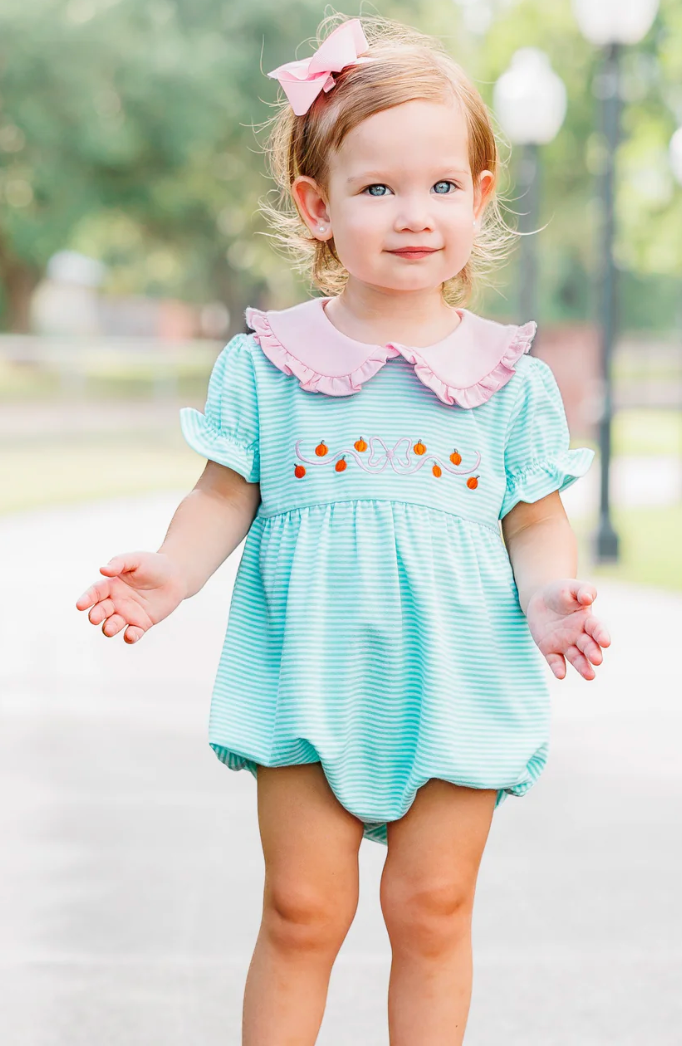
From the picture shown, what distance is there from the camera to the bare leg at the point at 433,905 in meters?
2.07

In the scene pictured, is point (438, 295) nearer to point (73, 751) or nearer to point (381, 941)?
point (381, 941)

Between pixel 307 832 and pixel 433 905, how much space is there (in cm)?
20

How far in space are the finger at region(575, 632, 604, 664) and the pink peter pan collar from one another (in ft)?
1.31

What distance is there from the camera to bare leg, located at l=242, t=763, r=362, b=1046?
2.05 metres

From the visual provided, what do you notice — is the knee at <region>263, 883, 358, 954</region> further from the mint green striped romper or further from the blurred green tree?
the blurred green tree

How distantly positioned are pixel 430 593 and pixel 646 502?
32.3 ft

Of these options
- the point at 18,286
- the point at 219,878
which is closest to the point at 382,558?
the point at 219,878

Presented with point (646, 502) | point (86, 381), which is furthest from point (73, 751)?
point (86, 381)

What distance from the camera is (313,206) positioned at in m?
2.23

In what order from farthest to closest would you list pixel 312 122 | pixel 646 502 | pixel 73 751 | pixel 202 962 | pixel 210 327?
pixel 210 327
pixel 646 502
pixel 73 751
pixel 202 962
pixel 312 122

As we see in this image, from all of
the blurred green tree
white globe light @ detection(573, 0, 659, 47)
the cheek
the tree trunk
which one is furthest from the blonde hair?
the tree trunk

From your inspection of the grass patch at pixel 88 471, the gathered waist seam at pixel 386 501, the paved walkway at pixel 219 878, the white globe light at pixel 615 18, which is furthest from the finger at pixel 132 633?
the grass patch at pixel 88 471

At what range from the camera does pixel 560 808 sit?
397 centimetres

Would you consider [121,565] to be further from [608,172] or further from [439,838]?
[608,172]
